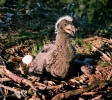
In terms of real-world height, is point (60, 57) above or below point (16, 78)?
above

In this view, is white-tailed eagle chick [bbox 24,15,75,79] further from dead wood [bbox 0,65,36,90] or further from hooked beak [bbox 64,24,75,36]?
dead wood [bbox 0,65,36,90]

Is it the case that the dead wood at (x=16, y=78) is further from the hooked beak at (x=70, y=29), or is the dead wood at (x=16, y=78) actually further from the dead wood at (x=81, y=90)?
the hooked beak at (x=70, y=29)

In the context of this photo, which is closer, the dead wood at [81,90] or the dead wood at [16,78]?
the dead wood at [81,90]

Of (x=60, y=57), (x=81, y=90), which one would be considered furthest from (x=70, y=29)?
(x=81, y=90)

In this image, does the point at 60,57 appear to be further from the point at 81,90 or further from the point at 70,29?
the point at 81,90

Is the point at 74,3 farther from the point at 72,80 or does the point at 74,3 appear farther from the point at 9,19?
the point at 72,80

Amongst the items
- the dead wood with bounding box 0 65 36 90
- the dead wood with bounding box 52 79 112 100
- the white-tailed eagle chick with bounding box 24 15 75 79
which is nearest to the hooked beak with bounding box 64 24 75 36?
the white-tailed eagle chick with bounding box 24 15 75 79

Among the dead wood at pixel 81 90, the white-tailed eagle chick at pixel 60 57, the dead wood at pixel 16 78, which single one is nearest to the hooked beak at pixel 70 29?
the white-tailed eagle chick at pixel 60 57

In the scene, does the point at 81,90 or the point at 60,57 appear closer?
the point at 81,90

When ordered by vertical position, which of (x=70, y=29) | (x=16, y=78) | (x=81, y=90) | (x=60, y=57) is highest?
(x=70, y=29)

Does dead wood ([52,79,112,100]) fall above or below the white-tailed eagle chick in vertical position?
below

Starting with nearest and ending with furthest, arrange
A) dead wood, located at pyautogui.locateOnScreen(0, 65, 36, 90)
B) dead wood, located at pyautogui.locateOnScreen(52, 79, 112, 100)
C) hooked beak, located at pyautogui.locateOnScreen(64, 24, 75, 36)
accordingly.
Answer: dead wood, located at pyautogui.locateOnScreen(52, 79, 112, 100)
dead wood, located at pyautogui.locateOnScreen(0, 65, 36, 90)
hooked beak, located at pyautogui.locateOnScreen(64, 24, 75, 36)

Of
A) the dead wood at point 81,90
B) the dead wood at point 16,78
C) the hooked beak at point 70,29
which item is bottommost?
the dead wood at point 81,90

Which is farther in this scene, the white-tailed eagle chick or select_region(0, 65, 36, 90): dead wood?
the white-tailed eagle chick
